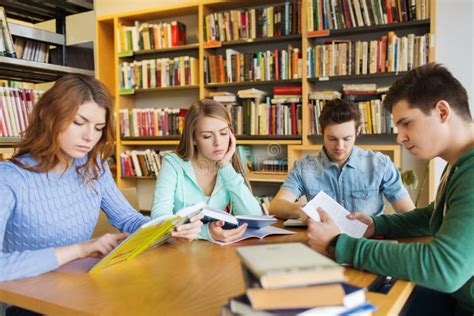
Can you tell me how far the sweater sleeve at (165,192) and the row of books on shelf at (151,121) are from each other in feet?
7.29

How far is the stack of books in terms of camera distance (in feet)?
1.88

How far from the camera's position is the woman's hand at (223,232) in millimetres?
1367

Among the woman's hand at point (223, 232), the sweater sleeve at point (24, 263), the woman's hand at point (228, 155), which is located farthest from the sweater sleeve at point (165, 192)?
the sweater sleeve at point (24, 263)

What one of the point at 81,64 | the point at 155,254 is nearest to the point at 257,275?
the point at 155,254

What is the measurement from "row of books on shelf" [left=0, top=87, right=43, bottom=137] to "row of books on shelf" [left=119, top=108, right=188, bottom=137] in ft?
5.50

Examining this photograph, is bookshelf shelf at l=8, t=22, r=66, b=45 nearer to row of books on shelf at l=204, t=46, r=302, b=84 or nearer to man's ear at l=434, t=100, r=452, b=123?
row of books on shelf at l=204, t=46, r=302, b=84

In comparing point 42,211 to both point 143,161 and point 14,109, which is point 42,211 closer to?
point 14,109

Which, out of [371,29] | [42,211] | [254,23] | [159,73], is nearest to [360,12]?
[371,29]

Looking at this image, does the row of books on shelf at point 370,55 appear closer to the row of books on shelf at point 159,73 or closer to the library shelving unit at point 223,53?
the library shelving unit at point 223,53

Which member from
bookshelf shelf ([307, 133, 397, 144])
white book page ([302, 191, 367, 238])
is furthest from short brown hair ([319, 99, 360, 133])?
bookshelf shelf ([307, 133, 397, 144])

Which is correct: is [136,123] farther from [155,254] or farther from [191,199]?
[155,254]

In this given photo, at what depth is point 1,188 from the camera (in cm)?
117

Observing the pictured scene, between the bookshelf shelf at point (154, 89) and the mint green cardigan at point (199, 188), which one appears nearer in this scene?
the mint green cardigan at point (199, 188)

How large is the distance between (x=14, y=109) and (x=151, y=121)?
183 centimetres
